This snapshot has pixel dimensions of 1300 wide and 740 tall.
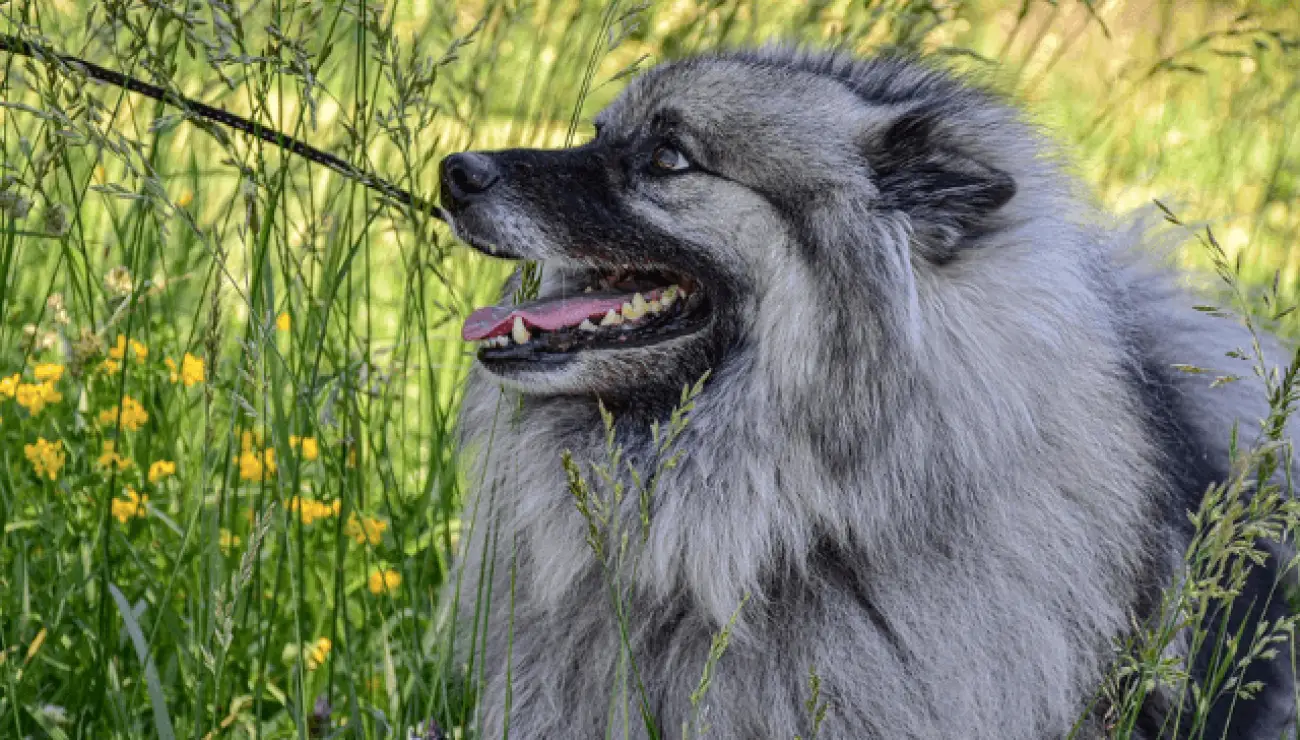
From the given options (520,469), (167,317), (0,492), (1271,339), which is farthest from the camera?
(167,317)

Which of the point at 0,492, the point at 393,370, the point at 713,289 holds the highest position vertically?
the point at 713,289

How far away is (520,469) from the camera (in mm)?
2434

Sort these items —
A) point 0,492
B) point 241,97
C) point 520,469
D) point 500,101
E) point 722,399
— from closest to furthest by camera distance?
1. point 0,492
2. point 722,399
3. point 520,469
4. point 500,101
5. point 241,97

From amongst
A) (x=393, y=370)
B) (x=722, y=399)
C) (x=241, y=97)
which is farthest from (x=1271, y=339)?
(x=241, y=97)

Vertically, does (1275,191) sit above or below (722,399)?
above

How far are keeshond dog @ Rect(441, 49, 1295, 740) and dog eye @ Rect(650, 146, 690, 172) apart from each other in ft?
0.04

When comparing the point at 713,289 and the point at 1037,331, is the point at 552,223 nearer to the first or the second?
the point at 713,289

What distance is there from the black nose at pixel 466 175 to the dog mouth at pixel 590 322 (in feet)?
0.65

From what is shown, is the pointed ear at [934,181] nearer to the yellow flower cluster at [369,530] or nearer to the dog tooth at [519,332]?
the dog tooth at [519,332]

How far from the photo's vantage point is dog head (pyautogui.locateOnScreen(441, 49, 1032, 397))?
7.13 ft

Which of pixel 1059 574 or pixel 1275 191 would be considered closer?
pixel 1059 574

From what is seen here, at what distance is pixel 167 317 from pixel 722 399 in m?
1.47

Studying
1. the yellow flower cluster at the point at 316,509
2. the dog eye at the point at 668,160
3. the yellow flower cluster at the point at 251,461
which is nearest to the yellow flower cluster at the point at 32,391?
the yellow flower cluster at the point at 251,461

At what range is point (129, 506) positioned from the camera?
2.32 meters
